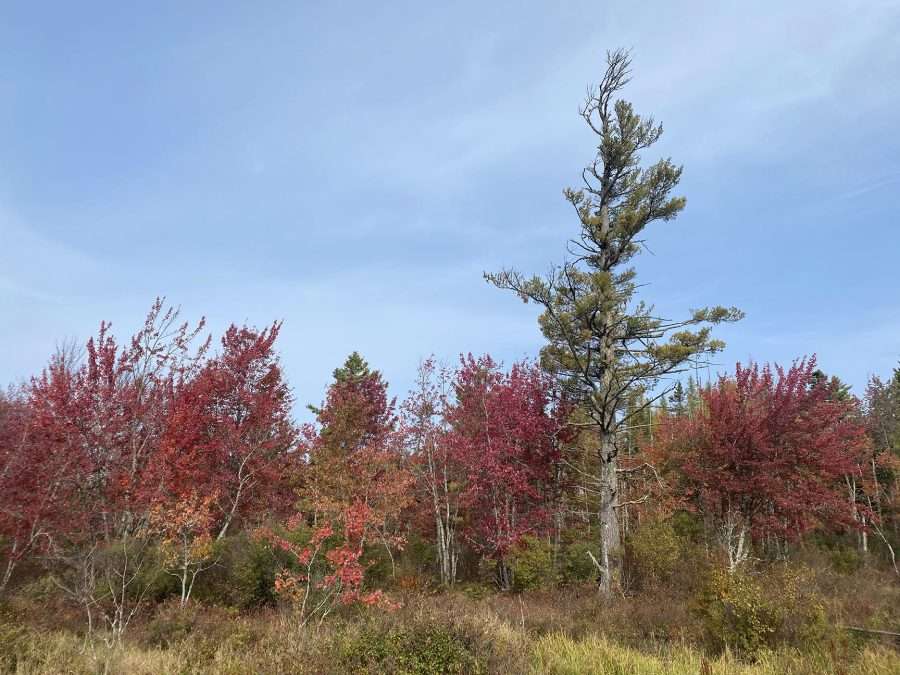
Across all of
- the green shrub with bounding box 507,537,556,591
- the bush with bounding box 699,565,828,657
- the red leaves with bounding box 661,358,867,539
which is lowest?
the green shrub with bounding box 507,537,556,591

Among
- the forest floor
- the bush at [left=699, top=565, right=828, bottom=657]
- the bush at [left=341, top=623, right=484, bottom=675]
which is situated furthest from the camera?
the bush at [left=699, top=565, right=828, bottom=657]

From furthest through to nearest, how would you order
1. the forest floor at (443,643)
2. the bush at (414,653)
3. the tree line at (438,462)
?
the tree line at (438,462), the forest floor at (443,643), the bush at (414,653)

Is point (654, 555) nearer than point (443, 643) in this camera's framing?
No

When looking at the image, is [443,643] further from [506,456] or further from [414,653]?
[506,456]

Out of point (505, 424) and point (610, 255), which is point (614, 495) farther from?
point (610, 255)

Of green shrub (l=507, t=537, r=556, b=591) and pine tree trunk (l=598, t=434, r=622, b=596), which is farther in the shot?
green shrub (l=507, t=537, r=556, b=591)

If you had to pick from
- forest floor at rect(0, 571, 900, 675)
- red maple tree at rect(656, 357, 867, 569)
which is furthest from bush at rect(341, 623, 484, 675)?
red maple tree at rect(656, 357, 867, 569)

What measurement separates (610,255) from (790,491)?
9833mm

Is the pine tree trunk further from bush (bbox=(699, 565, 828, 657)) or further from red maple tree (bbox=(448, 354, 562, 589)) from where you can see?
bush (bbox=(699, 565, 828, 657))

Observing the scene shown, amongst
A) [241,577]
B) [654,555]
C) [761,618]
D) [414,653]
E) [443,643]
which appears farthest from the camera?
[654,555]

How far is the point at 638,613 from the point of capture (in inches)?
412

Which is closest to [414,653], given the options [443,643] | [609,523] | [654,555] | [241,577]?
[443,643]

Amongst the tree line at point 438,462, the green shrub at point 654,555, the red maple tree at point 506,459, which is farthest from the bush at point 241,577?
the green shrub at point 654,555

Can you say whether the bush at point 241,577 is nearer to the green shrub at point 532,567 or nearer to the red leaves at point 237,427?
the red leaves at point 237,427
